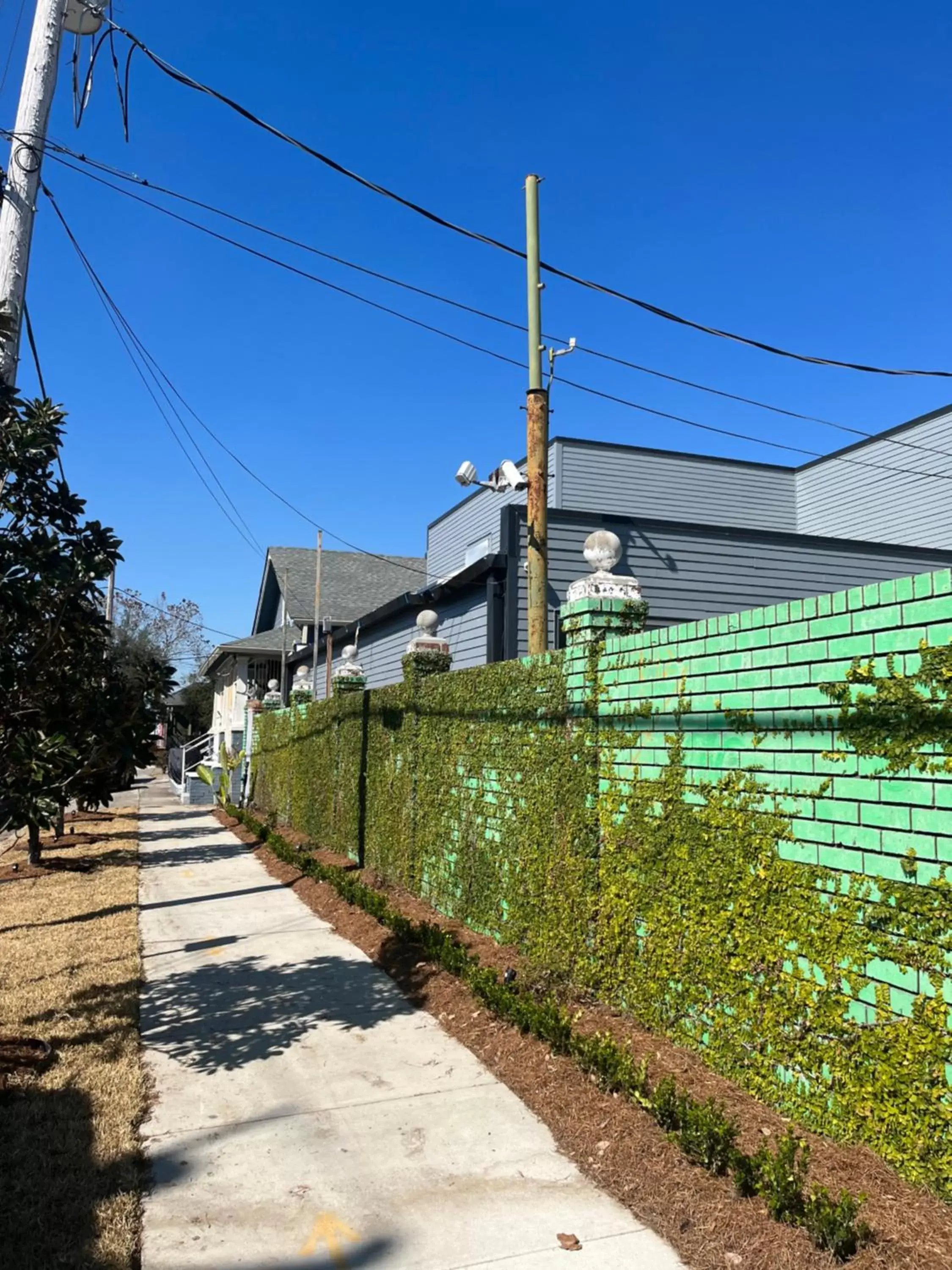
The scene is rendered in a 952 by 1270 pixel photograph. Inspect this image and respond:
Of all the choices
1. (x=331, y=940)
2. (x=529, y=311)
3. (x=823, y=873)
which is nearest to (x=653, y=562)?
(x=529, y=311)

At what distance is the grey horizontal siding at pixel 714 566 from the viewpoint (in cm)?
1102

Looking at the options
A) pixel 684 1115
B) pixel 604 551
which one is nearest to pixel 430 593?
pixel 604 551

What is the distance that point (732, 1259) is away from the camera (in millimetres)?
2932

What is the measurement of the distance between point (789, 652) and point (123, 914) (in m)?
7.73

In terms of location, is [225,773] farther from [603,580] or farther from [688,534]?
[603,580]

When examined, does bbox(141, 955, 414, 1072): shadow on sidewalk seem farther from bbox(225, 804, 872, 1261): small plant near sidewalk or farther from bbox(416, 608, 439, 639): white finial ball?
bbox(416, 608, 439, 639): white finial ball

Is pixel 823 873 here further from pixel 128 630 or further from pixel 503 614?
pixel 128 630

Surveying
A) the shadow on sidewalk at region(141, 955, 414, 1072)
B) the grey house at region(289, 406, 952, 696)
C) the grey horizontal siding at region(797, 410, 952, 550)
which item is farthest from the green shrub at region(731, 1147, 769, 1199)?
the grey horizontal siding at region(797, 410, 952, 550)

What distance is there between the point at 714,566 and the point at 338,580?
18.9 metres

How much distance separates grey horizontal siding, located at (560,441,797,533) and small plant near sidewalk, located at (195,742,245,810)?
38.5ft

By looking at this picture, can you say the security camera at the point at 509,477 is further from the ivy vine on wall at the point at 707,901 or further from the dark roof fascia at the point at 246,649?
the dark roof fascia at the point at 246,649

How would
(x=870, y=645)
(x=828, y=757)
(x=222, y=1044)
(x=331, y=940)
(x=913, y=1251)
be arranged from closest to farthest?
(x=913, y=1251) → (x=870, y=645) → (x=828, y=757) → (x=222, y=1044) → (x=331, y=940)

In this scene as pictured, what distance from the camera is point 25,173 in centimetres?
556

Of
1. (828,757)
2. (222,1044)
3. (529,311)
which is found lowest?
(222,1044)
